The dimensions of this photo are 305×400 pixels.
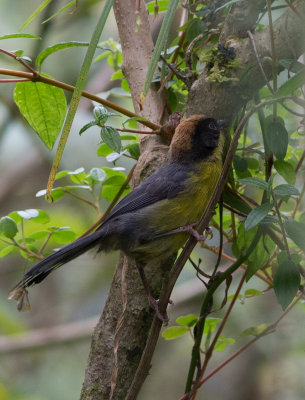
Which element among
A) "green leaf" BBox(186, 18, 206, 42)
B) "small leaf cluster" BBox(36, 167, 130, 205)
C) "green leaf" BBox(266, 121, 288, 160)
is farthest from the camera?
"small leaf cluster" BBox(36, 167, 130, 205)

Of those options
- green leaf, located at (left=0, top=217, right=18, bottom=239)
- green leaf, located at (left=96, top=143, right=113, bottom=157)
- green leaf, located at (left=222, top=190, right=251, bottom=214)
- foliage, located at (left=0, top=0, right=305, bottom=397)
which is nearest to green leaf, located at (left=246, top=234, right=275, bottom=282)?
foliage, located at (left=0, top=0, right=305, bottom=397)

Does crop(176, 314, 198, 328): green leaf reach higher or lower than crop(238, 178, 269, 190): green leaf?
lower

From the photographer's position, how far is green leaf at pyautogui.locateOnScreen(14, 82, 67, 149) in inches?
71.1

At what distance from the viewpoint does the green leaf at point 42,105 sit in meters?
1.81

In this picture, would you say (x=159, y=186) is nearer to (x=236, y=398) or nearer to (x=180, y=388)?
(x=236, y=398)

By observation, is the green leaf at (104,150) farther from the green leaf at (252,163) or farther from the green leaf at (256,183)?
the green leaf at (256,183)

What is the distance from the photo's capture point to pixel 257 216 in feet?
4.68

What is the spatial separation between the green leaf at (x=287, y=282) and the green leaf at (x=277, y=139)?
0.97 feet

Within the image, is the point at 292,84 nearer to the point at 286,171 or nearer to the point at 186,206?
the point at 286,171

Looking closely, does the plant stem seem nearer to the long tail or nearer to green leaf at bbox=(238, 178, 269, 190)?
green leaf at bbox=(238, 178, 269, 190)

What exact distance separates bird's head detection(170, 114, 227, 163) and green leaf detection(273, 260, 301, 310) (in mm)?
479

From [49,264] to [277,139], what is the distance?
2.72ft

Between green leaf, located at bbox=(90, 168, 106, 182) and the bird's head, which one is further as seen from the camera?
green leaf, located at bbox=(90, 168, 106, 182)

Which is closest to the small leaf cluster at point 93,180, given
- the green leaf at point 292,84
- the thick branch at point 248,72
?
the thick branch at point 248,72
